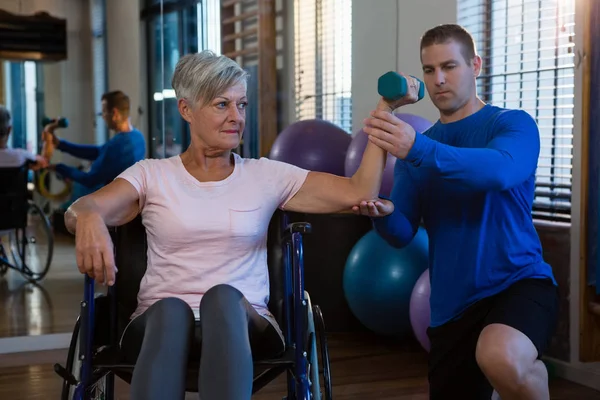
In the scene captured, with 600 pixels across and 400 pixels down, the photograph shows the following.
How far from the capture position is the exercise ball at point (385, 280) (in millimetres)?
3348

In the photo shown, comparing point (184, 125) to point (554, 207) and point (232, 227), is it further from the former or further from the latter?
point (232, 227)

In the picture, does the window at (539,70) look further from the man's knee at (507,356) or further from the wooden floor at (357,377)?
the man's knee at (507,356)

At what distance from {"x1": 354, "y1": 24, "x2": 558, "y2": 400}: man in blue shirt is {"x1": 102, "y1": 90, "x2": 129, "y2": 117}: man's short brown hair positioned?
209 centimetres

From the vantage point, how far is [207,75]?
190 centimetres

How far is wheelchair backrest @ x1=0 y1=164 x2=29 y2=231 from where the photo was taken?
148 inches

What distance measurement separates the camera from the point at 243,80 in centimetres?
193

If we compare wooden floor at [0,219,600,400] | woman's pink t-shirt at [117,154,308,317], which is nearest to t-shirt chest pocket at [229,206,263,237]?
woman's pink t-shirt at [117,154,308,317]

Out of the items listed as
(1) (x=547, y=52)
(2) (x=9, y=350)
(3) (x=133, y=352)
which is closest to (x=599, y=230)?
(1) (x=547, y=52)

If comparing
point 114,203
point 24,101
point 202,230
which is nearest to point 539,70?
point 202,230

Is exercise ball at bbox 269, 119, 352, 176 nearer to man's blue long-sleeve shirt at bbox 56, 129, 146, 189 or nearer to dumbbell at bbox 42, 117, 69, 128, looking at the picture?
man's blue long-sleeve shirt at bbox 56, 129, 146, 189

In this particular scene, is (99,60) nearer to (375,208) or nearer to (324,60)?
(324,60)

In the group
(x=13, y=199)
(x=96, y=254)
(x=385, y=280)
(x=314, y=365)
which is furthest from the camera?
(x=13, y=199)

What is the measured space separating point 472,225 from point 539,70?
153 cm

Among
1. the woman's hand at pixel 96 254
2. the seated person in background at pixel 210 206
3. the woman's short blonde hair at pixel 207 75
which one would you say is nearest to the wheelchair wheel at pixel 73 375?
the seated person in background at pixel 210 206
